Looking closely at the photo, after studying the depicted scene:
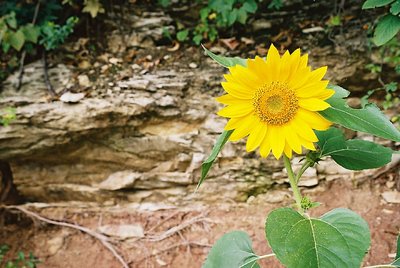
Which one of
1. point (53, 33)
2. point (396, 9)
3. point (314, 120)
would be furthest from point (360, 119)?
point (53, 33)

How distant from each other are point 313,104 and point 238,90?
205mm

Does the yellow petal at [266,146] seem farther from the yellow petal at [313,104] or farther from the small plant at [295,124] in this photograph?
the yellow petal at [313,104]

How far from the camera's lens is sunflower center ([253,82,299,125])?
1158mm

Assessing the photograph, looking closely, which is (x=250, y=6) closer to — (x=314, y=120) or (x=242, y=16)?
(x=242, y=16)

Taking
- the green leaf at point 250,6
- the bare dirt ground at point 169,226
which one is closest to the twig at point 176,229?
the bare dirt ground at point 169,226

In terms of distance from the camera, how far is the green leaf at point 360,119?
1128 mm

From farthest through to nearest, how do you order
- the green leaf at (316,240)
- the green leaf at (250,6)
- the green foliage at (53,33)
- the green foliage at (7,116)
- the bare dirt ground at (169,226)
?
1. the green foliage at (53,33)
2. the green leaf at (250,6)
3. the green foliage at (7,116)
4. the bare dirt ground at (169,226)
5. the green leaf at (316,240)

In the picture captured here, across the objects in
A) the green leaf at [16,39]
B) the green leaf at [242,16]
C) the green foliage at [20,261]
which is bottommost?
→ the green foliage at [20,261]

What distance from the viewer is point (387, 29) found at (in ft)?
6.73

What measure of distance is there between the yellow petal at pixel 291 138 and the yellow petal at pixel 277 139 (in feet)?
0.04

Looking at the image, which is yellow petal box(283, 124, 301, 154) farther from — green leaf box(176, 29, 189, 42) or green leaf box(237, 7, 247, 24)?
green leaf box(176, 29, 189, 42)

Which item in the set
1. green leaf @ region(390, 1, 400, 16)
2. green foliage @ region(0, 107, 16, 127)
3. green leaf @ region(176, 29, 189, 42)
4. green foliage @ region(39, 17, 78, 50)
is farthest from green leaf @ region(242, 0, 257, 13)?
green foliage @ region(0, 107, 16, 127)

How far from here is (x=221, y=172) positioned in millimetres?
2598

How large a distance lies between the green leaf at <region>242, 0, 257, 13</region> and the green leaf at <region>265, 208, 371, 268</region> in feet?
6.06
